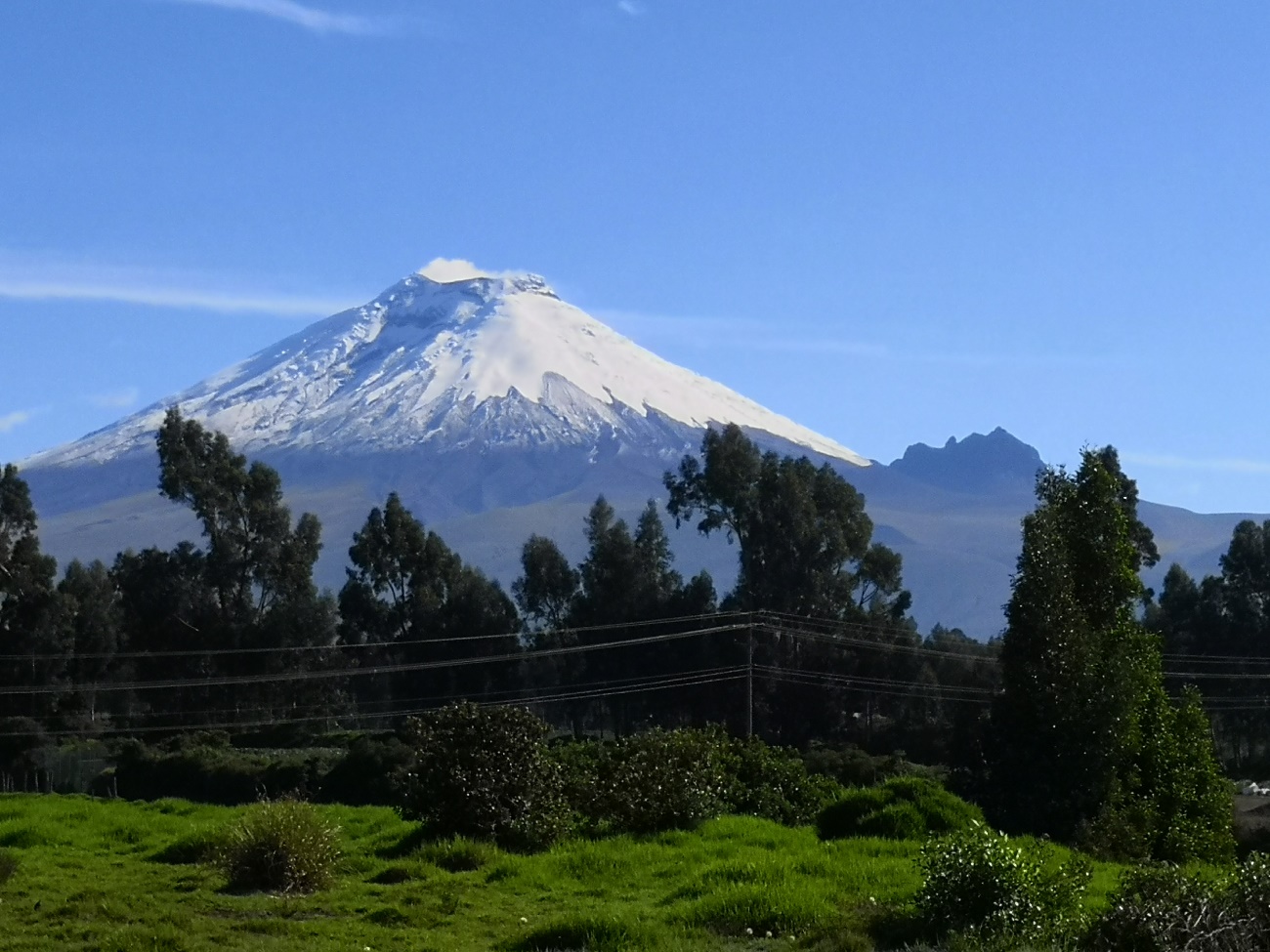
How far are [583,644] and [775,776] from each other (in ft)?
123

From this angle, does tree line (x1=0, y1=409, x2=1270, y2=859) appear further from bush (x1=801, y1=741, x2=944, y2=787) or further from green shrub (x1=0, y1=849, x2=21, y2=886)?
green shrub (x1=0, y1=849, x2=21, y2=886)

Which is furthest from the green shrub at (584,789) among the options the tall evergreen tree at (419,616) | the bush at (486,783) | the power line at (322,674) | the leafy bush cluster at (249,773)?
the tall evergreen tree at (419,616)

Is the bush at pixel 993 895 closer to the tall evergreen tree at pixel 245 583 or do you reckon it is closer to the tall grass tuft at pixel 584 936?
the tall grass tuft at pixel 584 936

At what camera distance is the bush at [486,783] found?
20.4 m

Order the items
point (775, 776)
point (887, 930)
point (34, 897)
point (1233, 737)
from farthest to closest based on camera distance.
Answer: point (1233, 737) < point (775, 776) < point (34, 897) < point (887, 930)

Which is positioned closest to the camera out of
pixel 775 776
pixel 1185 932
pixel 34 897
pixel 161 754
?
pixel 1185 932

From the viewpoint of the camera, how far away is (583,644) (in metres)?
63.4

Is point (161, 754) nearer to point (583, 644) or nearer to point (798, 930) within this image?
point (583, 644)

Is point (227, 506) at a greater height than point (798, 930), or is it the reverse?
point (227, 506)

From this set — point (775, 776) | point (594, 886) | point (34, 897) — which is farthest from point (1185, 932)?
point (775, 776)

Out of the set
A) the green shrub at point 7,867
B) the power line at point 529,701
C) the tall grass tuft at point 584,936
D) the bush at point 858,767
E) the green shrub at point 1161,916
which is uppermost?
the power line at point 529,701

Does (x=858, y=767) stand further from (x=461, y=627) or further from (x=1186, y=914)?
(x=1186, y=914)

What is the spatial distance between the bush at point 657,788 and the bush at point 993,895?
7.02m

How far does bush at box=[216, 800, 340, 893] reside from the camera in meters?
17.7
